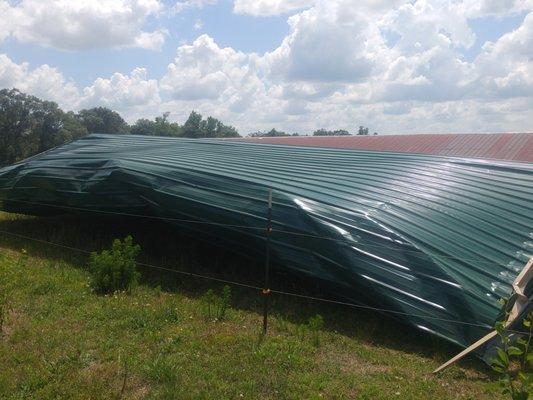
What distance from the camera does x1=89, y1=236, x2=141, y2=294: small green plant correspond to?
676 centimetres

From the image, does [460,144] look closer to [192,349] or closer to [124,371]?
[192,349]

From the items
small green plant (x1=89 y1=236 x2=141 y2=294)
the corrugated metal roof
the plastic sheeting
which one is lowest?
small green plant (x1=89 y1=236 x2=141 y2=294)

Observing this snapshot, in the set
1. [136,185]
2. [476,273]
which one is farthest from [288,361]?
[136,185]

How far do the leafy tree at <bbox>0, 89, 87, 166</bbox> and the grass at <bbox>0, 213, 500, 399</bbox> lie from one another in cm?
4491

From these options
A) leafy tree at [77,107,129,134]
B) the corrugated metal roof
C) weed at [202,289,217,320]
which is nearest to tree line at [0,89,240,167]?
leafy tree at [77,107,129,134]

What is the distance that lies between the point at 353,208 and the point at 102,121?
206 feet

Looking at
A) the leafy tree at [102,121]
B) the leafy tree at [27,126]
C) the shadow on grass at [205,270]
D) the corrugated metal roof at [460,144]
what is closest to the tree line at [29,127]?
the leafy tree at [27,126]

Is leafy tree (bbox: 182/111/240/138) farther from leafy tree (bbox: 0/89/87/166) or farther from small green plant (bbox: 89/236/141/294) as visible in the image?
small green plant (bbox: 89/236/141/294)

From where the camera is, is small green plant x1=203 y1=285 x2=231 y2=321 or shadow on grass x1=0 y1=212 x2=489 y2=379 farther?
small green plant x1=203 y1=285 x2=231 y2=321

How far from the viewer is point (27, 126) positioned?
4997cm

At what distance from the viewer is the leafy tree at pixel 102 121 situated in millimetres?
64250

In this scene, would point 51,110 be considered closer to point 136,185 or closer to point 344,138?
point 344,138

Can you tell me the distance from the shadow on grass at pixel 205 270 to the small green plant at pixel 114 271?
1.67ft

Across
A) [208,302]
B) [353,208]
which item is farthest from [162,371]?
[353,208]
